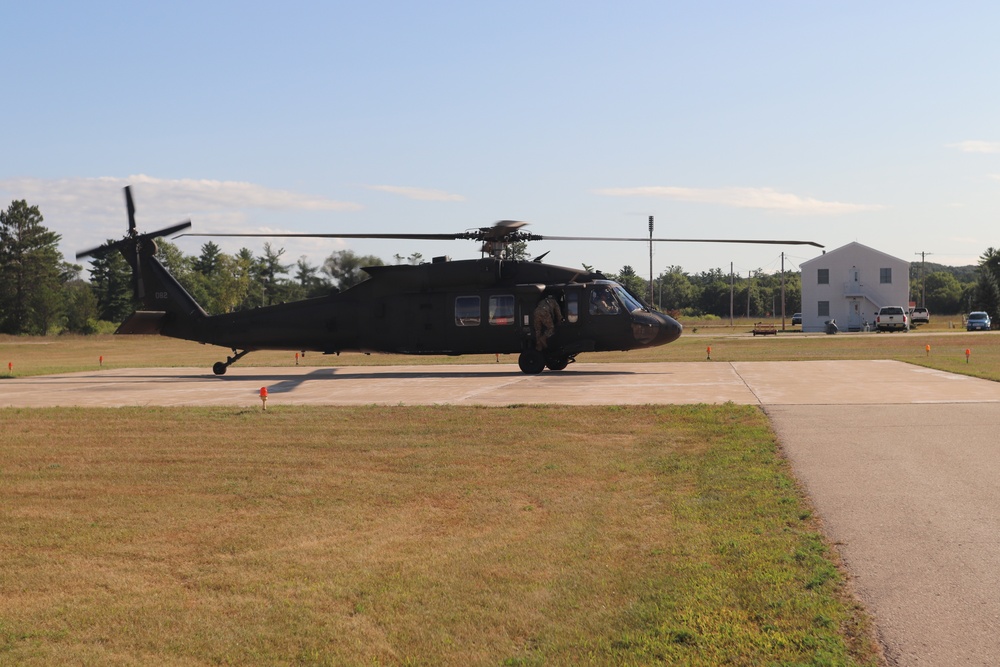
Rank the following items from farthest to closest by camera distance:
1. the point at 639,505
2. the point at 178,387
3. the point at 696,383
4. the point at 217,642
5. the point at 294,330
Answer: the point at 294,330
the point at 178,387
the point at 696,383
the point at 639,505
the point at 217,642

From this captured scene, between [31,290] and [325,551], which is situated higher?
[31,290]

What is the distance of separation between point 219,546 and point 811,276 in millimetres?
91808

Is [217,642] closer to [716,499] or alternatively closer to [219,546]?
[219,546]

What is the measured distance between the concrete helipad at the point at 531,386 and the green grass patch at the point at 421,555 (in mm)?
6212

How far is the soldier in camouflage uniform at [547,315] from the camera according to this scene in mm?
27781

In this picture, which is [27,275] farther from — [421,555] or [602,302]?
[421,555]

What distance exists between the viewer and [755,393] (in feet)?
70.9

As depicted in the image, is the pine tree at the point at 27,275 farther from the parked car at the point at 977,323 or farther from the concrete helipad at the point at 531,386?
the parked car at the point at 977,323

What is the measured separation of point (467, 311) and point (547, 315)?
2.55m

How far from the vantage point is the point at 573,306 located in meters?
27.7

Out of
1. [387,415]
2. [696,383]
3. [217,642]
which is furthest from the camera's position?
[696,383]

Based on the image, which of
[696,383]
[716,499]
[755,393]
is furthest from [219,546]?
[696,383]

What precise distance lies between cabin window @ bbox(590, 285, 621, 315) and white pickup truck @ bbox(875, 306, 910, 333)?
58.7 meters

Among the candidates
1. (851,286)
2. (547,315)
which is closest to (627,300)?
(547,315)
